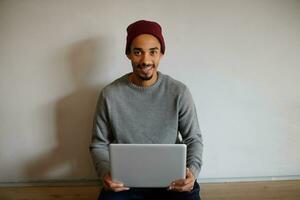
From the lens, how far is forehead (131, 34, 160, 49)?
3.91 feet

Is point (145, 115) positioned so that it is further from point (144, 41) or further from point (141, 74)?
point (144, 41)

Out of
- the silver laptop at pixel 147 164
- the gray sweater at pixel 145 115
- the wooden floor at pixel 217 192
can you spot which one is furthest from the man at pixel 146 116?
the wooden floor at pixel 217 192

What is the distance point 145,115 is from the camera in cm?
129

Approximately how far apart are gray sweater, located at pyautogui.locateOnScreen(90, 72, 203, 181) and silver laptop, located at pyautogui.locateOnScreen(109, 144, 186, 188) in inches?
7.9

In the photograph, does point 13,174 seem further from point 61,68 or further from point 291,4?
point 291,4

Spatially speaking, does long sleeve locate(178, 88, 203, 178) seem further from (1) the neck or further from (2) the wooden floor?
(2) the wooden floor

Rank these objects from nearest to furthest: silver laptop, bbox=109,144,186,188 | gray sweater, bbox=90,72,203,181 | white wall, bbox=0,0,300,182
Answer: silver laptop, bbox=109,144,186,188 → gray sweater, bbox=90,72,203,181 → white wall, bbox=0,0,300,182

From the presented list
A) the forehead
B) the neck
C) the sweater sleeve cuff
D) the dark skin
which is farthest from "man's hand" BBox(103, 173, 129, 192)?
the forehead

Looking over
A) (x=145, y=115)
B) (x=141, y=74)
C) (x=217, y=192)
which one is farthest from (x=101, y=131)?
(x=217, y=192)

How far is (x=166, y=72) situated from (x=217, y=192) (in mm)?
653

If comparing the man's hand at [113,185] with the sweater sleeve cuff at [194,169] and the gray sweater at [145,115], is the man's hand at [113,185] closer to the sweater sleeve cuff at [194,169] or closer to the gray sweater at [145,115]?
the gray sweater at [145,115]

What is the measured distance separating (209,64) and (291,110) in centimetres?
50

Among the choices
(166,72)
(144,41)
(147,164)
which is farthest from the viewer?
(166,72)

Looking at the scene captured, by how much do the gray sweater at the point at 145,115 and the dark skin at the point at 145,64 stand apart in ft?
0.27
